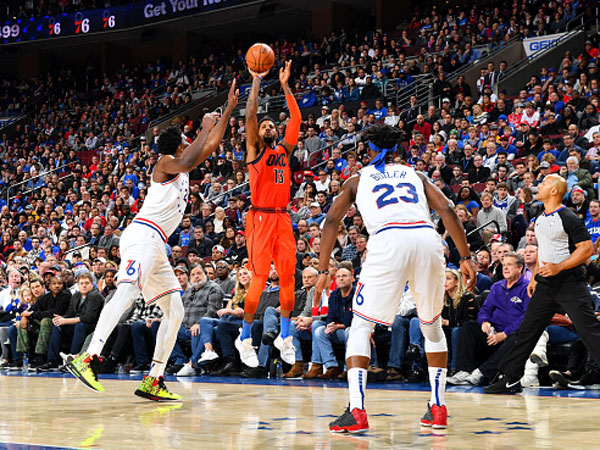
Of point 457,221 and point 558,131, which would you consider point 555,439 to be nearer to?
point 457,221

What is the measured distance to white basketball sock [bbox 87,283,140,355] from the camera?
20.9 ft

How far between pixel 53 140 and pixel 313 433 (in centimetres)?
2501

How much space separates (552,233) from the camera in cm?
643

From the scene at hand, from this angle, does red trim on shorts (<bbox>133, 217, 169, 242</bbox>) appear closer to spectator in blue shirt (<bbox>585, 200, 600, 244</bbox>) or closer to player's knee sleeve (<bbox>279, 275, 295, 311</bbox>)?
player's knee sleeve (<bbox>279, 275, 295, 311</bbox>)

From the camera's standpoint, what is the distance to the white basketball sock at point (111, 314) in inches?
251

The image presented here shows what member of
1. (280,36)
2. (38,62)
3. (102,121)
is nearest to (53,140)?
(102,121)

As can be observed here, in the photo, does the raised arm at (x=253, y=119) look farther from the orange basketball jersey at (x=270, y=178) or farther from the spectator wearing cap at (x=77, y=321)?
the spectator wearing cap at (x=77, y=321)

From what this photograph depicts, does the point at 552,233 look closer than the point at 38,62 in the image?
Yes

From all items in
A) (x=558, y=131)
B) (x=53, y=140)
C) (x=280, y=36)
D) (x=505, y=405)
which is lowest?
(x=505, y=405)

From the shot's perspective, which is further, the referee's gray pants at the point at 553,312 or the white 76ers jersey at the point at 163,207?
the white 76ers jersey at the point at 163,207

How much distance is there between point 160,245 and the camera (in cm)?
675

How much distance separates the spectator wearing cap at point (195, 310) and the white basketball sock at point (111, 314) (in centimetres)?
362

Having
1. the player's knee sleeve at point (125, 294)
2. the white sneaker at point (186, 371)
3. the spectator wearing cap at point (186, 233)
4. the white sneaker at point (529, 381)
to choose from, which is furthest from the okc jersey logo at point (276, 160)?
the spectator wearing cap at point (186, 233)

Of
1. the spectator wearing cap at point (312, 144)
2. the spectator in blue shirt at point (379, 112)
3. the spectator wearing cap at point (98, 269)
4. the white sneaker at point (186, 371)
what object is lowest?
the white sneaker at point (186, 371)
